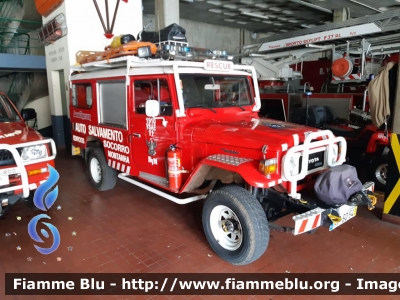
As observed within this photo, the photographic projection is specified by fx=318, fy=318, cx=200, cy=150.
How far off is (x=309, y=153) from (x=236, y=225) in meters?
1.05

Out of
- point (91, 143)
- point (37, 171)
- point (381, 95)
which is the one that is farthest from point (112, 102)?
point (381, 95)

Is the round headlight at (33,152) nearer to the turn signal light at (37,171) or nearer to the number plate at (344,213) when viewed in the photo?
the turn signal light at (37,171)

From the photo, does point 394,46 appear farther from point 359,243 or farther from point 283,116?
point 359,243

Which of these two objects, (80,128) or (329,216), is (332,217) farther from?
(80,128)

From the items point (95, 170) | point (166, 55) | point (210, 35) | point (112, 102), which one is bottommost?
point (95, 170)

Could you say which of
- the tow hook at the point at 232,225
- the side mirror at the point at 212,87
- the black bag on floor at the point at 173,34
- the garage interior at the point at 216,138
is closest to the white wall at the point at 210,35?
the garage interior at the point at 216,138

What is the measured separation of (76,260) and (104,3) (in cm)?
724

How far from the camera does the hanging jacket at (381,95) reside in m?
4.59

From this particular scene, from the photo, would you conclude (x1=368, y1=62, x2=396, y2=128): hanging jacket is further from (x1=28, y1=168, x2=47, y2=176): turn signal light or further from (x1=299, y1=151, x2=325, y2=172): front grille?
(x1=28, y1=168, x2=47, y2=176): turn signal light

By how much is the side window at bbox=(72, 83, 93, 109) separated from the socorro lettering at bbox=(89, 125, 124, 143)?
0.43m

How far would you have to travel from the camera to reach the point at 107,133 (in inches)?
197

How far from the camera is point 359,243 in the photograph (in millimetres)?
3779

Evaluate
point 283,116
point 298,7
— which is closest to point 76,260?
point 283,116

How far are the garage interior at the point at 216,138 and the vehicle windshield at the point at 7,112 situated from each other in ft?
4.06
